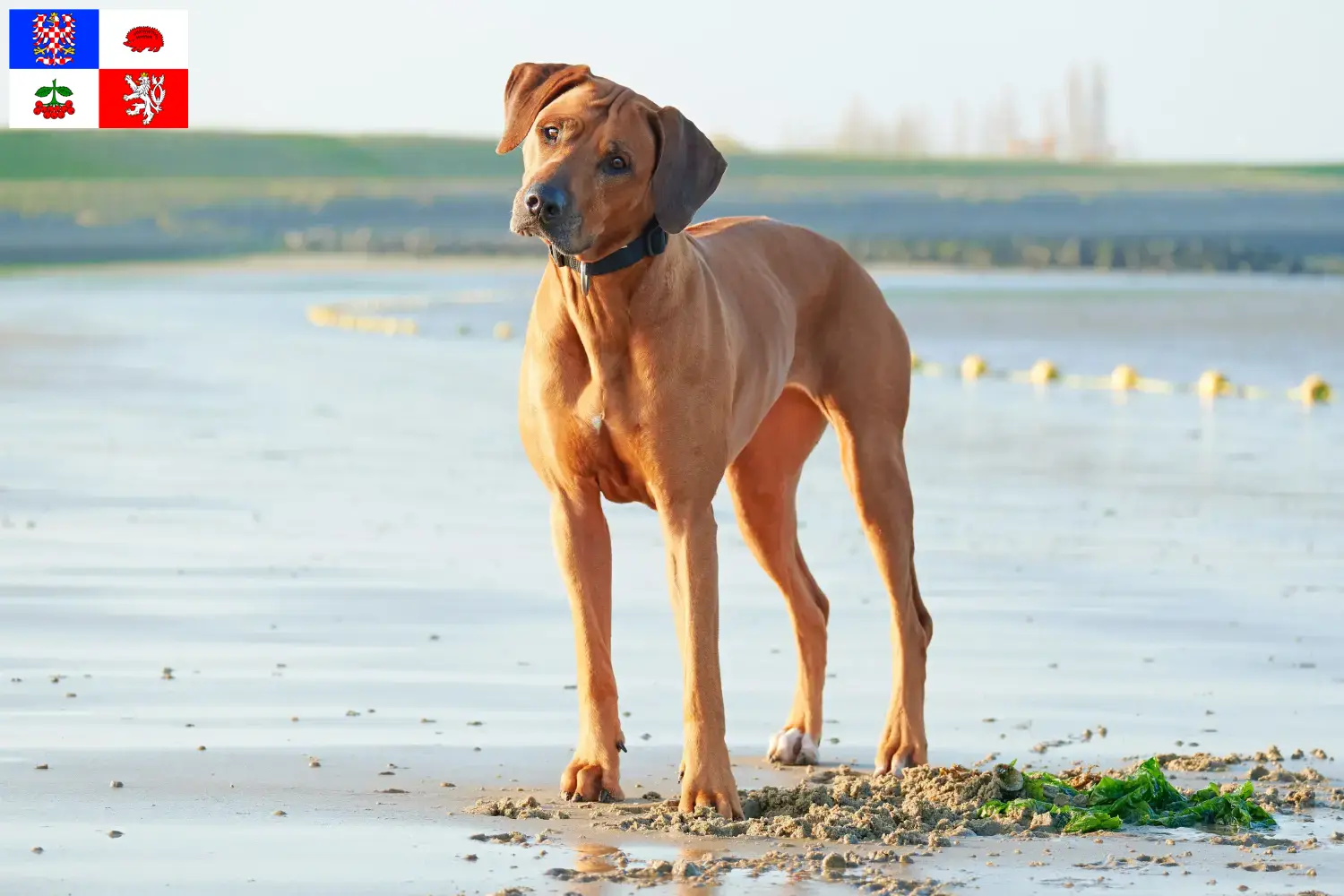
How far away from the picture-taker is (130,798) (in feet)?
22.1

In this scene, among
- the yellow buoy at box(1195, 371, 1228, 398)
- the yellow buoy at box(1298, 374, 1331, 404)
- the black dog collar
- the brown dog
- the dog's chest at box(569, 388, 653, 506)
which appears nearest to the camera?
the brown dog

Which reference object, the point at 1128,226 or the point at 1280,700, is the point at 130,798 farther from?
the point at 1128,226

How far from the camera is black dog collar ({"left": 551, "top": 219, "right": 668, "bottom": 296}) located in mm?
6711

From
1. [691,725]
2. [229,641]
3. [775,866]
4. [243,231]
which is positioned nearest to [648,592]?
[229,641]

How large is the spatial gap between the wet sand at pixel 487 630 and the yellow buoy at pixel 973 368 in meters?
4.20

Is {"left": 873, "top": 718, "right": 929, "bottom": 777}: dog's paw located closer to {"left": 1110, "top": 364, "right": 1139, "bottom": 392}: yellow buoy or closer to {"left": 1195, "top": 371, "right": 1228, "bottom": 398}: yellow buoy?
{"left": 1195, "top": 371, "right": 1228, "bottom": 398}: yellow buoy

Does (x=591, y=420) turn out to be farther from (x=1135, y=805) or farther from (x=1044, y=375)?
(x=1044, y=375)

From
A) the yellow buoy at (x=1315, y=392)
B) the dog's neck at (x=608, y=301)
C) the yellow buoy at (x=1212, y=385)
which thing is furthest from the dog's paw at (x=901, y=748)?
the yellow buoy at (x=1212, y=385)

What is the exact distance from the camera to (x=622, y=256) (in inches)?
265

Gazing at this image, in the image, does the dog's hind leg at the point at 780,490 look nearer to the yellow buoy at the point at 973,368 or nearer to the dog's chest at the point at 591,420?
the dog's chest at the point at 591,420

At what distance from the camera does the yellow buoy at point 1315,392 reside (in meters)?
21.3

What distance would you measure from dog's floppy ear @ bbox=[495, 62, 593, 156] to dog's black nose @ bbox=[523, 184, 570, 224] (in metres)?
0.47

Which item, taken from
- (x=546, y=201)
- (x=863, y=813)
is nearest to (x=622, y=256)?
(x=546, y=201)

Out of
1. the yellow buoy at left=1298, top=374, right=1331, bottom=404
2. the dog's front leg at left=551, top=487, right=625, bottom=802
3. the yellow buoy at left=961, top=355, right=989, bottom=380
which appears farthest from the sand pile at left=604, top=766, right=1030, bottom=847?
the yellow buoy at left=961, top=355, right=989, bottom=380
